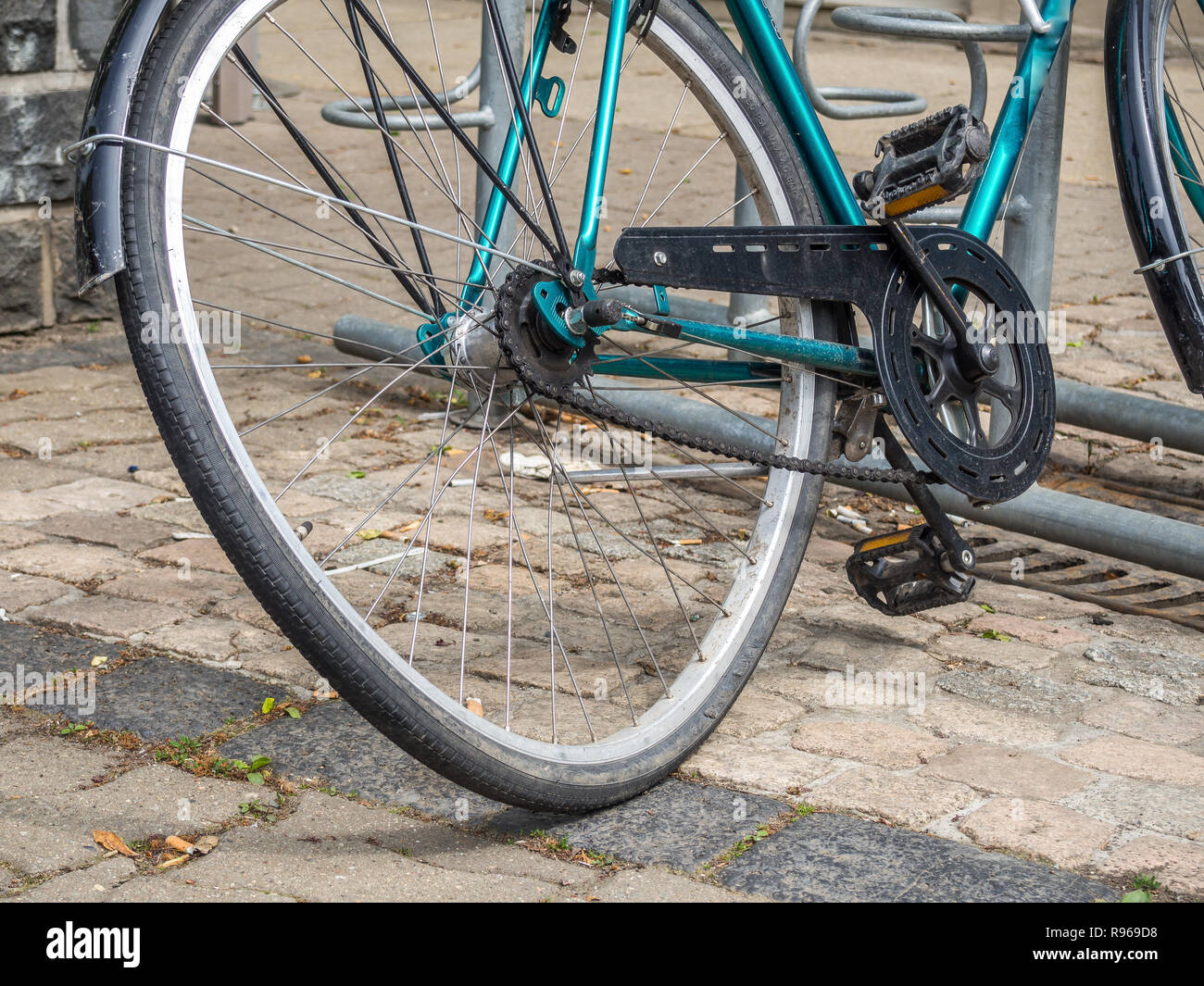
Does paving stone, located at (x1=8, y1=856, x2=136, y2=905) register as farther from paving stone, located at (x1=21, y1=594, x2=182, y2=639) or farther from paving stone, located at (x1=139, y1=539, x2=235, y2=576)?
paving stone, located at (x1=139, y1=539, x2=235, y2=576)

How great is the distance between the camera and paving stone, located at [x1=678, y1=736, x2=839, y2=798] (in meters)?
2.26

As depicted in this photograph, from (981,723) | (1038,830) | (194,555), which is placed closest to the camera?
(1038,830)

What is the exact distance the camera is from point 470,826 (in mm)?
2123

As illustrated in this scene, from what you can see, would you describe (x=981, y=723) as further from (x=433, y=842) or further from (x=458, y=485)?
(x=458, y=485)

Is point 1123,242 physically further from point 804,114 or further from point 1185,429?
point 804,114

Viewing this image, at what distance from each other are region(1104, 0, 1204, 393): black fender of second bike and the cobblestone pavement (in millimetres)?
638

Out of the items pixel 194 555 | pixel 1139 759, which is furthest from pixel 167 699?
pixel 1139 759

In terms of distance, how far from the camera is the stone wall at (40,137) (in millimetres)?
4539

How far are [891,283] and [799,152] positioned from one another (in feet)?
0.90

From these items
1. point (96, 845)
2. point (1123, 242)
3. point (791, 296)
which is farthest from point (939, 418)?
point (1123, 242)

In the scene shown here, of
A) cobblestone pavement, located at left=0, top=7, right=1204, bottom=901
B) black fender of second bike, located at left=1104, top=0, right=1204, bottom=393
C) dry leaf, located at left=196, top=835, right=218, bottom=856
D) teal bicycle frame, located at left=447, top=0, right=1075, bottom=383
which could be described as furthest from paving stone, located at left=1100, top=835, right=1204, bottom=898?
dry leaf, located at left=196, top=835, right=218, bottom=856

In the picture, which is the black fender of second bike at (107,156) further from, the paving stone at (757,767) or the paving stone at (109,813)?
the paving stone at (757,767)

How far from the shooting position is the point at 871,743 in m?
2.40

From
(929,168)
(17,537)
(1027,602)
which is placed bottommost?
(1027,602)
